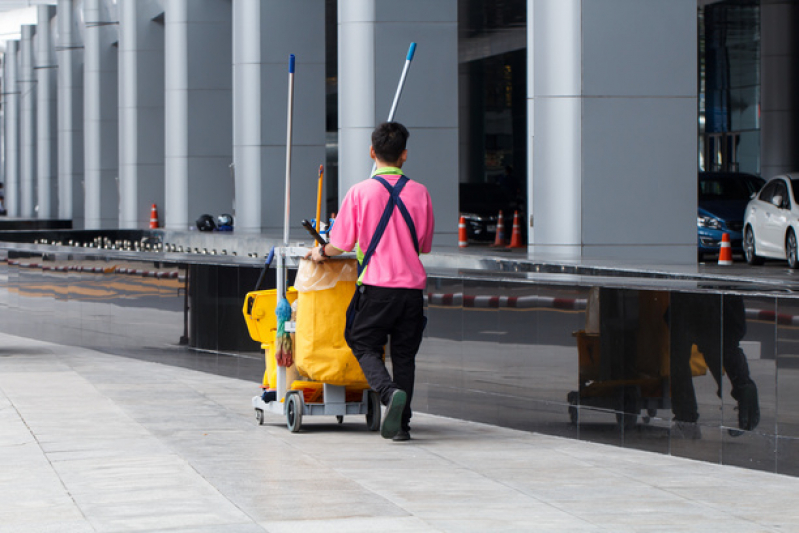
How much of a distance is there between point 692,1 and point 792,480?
7.76m

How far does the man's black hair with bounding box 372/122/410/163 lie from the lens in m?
8.10

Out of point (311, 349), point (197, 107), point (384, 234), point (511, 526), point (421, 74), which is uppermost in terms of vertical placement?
point (197, 107)

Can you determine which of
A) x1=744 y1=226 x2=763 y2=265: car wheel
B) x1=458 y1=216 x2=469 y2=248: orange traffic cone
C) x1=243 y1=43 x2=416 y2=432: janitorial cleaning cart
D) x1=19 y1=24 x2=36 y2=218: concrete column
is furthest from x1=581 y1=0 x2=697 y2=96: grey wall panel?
x1=19 y1=24 x2=36 y2=218: concrete column

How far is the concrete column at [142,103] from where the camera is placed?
3872 cm

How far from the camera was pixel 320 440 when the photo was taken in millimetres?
8227

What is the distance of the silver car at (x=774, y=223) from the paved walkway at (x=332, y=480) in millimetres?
13150

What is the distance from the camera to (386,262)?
26.2 ft

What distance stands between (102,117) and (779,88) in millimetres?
22603

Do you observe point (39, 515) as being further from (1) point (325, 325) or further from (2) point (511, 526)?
(1) point (325, 325)

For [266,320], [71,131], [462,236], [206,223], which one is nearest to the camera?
[266,320]

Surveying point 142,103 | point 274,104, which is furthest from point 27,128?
point 274,104

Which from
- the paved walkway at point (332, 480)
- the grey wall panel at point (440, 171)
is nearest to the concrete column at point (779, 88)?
the grey wall panel at point (440, 171)

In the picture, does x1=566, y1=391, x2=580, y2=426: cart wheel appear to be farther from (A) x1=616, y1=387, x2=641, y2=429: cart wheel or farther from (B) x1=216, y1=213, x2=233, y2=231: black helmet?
(B) x1=216, y1=213, x2=233, y2=231: black helmet

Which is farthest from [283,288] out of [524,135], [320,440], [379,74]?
[524,135]
